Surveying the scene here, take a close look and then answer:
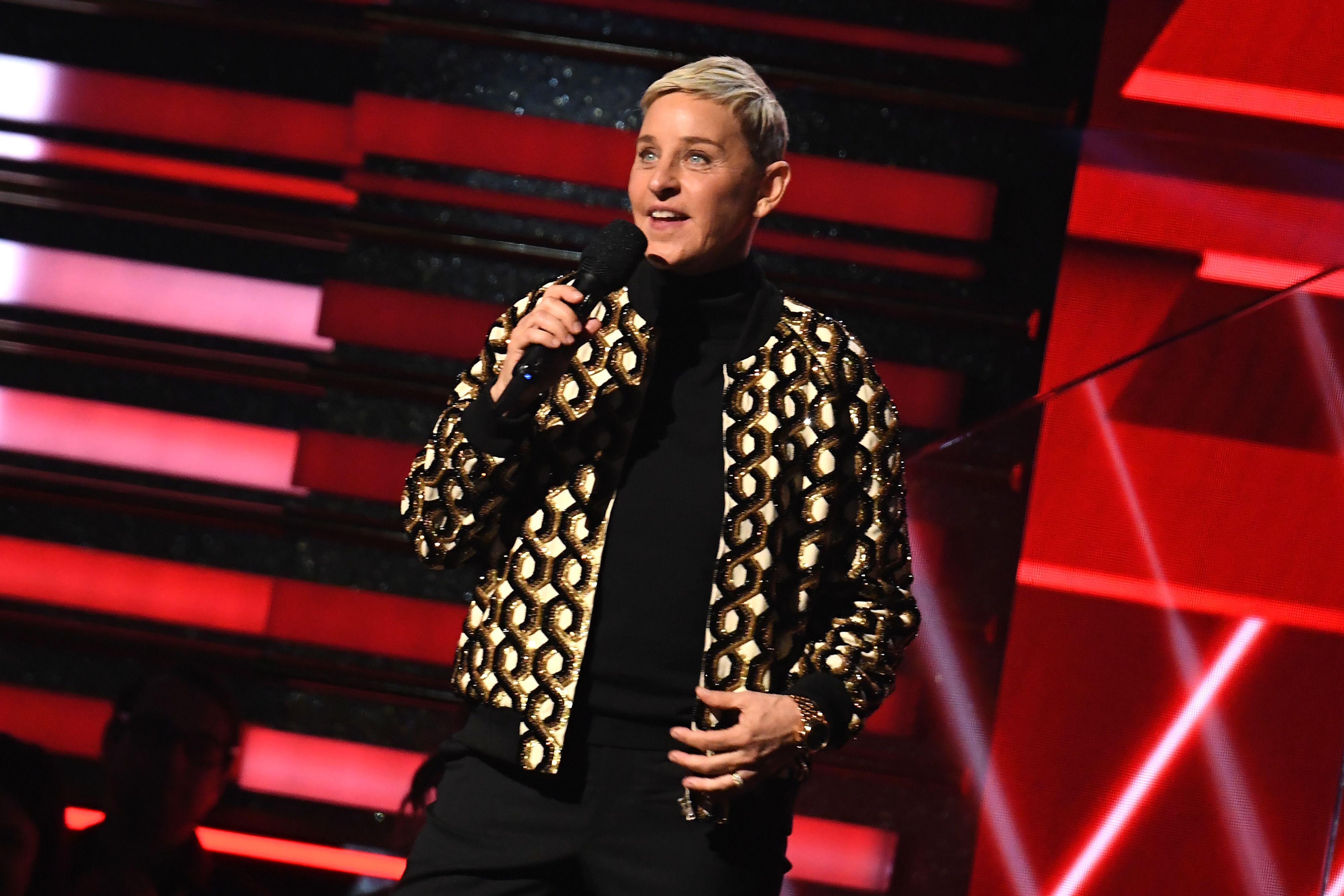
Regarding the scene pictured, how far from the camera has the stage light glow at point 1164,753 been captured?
1726 millimetres

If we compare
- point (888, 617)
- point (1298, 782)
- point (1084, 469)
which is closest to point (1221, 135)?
point (1084, 469)

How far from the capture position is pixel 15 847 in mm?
2277

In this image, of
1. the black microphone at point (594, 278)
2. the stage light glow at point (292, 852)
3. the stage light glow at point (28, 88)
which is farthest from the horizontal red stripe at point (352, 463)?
the black microphone at point (594, 278)

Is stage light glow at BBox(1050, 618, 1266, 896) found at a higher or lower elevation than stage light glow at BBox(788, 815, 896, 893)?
higher

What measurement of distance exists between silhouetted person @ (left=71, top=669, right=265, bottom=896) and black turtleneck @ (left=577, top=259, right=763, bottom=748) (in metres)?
1.57

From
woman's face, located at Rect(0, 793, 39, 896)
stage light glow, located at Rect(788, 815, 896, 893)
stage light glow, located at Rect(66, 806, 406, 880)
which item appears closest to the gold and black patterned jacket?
stage light glow, located at Rect(788, 815, 896, 893)

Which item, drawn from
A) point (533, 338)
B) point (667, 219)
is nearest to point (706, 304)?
point (667, 219)

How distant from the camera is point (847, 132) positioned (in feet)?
9.50

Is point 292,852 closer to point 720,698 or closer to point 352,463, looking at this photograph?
point 352,463

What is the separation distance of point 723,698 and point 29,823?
1638mm

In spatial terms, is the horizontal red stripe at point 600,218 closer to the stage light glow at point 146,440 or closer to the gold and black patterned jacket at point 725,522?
the stage light glow at point 146,440

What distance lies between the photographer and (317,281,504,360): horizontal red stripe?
2885 mm

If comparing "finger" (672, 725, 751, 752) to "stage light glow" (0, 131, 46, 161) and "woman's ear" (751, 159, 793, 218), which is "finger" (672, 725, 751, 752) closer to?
"woman's ear" (751, 159, 793, 218)

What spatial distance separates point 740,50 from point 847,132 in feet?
0.98
